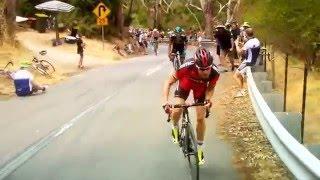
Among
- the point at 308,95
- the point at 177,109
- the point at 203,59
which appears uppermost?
the point at 203,59

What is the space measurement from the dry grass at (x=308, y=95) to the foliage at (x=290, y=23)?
36.9 inches

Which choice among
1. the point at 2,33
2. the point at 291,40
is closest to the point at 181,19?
the point at 2,33

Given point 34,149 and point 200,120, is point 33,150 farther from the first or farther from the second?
point 200,120

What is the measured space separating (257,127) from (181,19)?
85.3 meters

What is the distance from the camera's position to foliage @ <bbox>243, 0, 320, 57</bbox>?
16.6 m

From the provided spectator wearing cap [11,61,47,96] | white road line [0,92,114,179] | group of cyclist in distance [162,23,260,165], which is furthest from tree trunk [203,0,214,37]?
group of cyclist in distance [162,23,260,165]

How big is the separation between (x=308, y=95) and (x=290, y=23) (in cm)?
342

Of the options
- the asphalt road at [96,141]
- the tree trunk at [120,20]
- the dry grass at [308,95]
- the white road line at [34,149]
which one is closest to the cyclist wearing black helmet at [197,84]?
the asphalt road at [96,141]

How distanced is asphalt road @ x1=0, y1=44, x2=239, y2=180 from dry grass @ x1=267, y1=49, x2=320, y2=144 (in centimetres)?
195

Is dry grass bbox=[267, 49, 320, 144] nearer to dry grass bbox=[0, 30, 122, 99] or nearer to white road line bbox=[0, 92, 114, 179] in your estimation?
white road line bbox=[0, 92, 114, 179]

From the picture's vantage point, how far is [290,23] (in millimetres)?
18172

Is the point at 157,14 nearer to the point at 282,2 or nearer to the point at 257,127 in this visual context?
the point at 282,2

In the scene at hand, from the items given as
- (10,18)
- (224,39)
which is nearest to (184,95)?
(224,39)

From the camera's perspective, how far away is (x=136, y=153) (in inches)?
382
